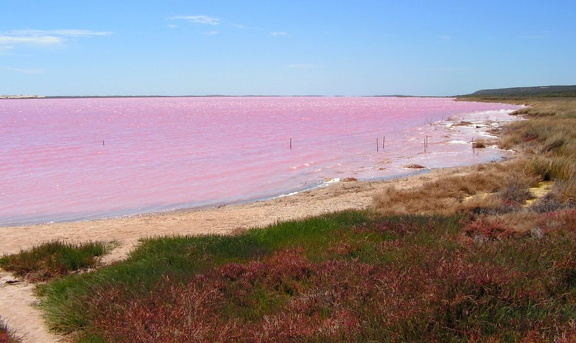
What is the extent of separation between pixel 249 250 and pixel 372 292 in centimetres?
317

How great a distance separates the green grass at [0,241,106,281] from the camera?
841 cm

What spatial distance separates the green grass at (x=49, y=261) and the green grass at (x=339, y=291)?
3.75 ft

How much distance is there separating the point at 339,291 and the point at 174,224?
919 centimetres

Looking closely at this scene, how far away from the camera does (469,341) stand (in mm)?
3607

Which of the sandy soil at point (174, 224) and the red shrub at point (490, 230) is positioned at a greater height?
the red shrub at point (490, 230)

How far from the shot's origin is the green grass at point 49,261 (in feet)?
27.6

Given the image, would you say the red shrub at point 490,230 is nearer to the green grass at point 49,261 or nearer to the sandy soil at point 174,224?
the sandy soil at point 174,224

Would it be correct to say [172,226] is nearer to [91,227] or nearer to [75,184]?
[91,227]

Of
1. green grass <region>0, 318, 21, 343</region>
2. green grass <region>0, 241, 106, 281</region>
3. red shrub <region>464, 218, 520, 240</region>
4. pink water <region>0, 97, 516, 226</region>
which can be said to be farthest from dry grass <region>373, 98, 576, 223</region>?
green grass <region>0, 318, 21, 343</region>

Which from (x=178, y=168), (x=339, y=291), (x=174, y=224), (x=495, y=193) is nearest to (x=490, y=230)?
(x=339, y=291)

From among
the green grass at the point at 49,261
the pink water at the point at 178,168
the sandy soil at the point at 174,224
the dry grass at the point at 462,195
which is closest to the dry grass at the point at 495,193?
the dry grass at the point at 462,195

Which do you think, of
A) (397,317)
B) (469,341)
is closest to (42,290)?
(397,317)

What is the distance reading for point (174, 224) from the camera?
13.6 meters

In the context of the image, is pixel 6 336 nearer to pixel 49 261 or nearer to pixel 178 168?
pixel 49 261
